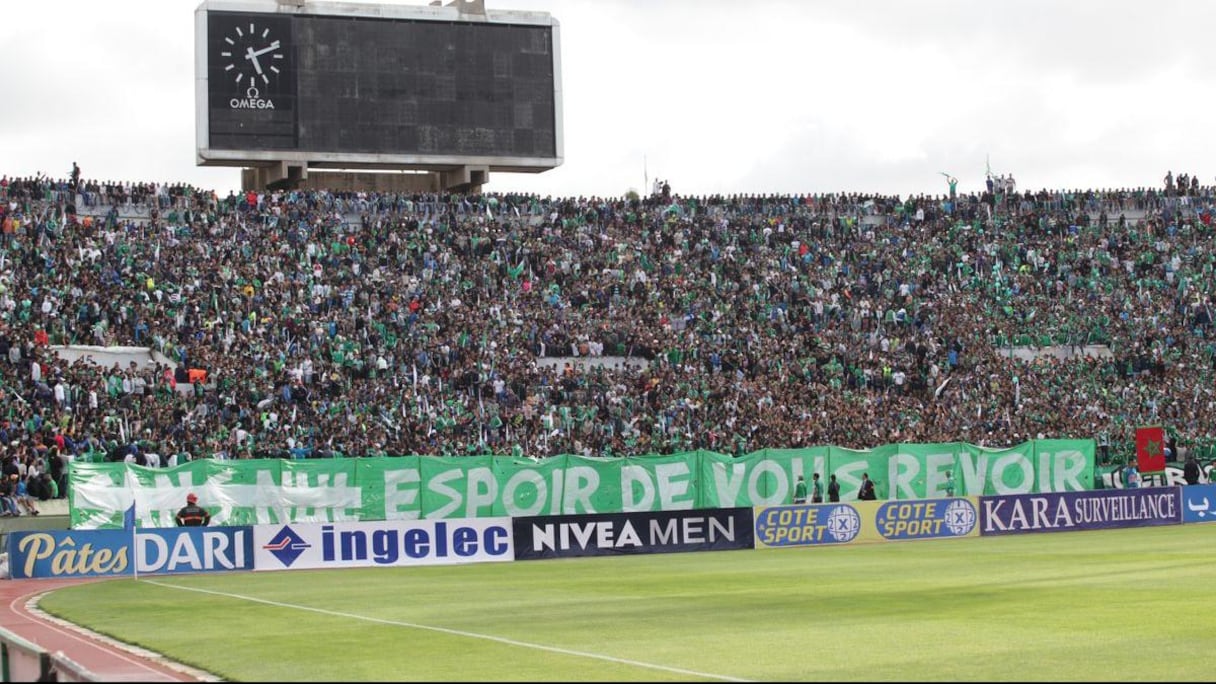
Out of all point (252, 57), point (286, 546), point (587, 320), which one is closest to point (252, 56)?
point (252, 57)

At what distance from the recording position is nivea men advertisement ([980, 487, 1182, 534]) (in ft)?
139

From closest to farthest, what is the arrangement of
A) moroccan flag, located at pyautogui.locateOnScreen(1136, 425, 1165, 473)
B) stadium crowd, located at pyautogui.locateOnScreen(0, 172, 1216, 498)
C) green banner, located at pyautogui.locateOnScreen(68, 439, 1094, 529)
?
green banner, located at pyautogui.locateOnScreen(68, 439, 1094, 529), stadium crowd, located at pyautogui.locateOnScreen(0, 172, 1216, 498), moroccan flag, located at pyautogui.locateOnScreen(1136, 425, 1165, 473)

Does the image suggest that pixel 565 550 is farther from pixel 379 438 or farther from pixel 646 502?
pixel 379 438

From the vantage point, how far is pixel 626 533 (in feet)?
121

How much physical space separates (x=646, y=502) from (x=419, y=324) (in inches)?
648

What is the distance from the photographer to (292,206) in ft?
196

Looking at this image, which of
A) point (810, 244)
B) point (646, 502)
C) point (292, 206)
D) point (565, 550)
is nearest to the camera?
point (565, 550)

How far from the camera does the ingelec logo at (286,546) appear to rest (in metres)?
33.7

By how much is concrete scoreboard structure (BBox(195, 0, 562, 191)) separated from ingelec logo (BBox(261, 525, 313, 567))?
31635 mm

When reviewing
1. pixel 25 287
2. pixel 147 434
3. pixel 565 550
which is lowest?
pixel 565 550

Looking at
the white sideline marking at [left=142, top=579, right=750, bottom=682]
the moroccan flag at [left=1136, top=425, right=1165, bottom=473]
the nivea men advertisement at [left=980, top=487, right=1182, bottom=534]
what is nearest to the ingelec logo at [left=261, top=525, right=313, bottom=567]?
the white sideline marking at [left=142, top=579, right=750, bottom=682]

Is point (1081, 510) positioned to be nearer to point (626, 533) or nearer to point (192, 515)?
point (626, 533)

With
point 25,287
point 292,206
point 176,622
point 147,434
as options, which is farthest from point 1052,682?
point 292,206

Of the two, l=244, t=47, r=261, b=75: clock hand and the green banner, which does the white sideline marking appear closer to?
the green banner
